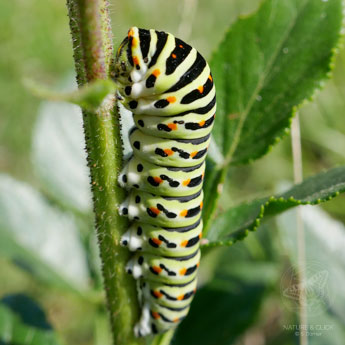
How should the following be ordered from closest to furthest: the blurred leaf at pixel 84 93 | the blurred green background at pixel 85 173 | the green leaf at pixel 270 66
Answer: the blurred leaf at pixel 84 93, the green leaf at pixel 270 66, the blurred green background at pixel 85 173

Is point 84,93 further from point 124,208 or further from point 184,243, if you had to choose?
point 184,243

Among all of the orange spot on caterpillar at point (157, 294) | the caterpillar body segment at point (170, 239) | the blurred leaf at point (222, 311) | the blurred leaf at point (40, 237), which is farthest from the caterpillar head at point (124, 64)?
the blurred leaf at point (222, 311)

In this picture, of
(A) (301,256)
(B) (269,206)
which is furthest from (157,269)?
(A) (301,256)

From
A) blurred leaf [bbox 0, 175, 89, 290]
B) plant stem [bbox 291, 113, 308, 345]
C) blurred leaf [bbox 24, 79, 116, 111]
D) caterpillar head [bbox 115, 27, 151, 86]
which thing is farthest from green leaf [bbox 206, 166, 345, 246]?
blurred leaf [bbox 0, 175, 89, 290]

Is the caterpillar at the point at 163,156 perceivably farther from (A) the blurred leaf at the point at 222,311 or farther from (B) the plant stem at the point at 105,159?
(A) the blurred leaf at the point at 222,311

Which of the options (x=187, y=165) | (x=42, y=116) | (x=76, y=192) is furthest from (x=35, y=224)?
(x=187, y=165)

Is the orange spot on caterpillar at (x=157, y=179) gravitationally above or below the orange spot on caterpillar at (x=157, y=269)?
above

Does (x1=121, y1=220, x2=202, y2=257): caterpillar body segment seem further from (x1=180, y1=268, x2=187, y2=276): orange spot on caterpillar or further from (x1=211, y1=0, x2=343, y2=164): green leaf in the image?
(x1=211, y1=0, x2=343, y2=164): green leaf
